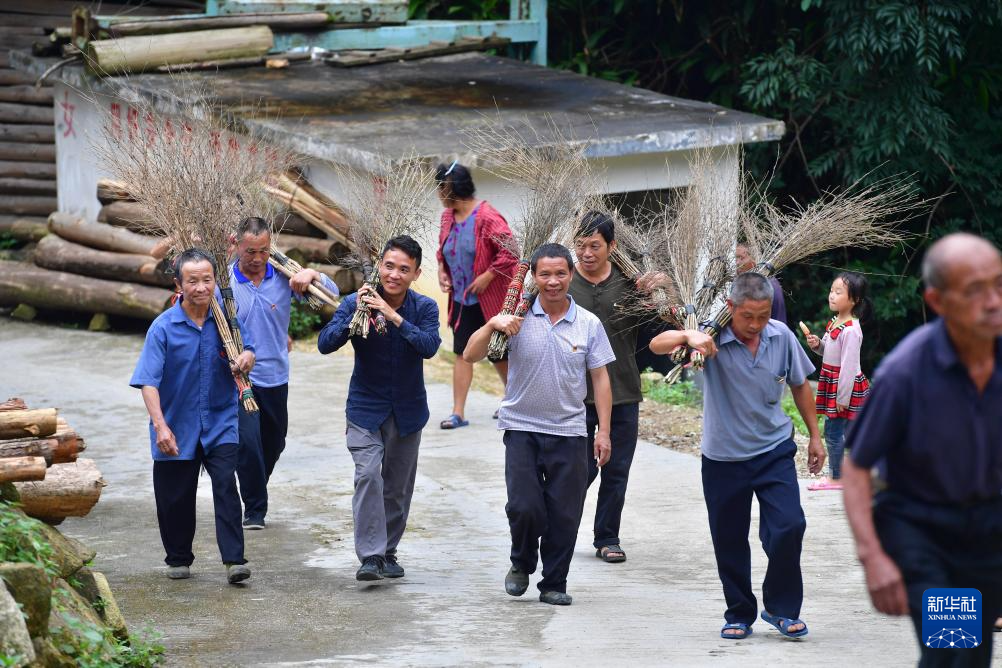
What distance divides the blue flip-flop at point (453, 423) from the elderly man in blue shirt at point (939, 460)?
581 cm

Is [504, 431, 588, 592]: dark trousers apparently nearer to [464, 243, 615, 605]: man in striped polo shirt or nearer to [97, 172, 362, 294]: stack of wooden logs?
[464, 243, 615, 605]: man in striped polo shirt

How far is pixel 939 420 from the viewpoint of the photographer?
11.7 feet

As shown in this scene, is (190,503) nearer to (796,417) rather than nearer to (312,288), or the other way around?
(312,288)

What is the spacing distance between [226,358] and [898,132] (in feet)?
29.9

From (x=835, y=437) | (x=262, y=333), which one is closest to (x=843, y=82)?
(x=835, y=437)

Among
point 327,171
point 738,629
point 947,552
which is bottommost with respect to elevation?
point 738,629

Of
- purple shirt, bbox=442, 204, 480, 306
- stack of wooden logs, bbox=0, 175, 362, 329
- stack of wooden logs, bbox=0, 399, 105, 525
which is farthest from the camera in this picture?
stack of wooden logs, bbox=0, 175, 362, 329

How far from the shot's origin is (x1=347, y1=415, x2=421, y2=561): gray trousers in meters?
6.21

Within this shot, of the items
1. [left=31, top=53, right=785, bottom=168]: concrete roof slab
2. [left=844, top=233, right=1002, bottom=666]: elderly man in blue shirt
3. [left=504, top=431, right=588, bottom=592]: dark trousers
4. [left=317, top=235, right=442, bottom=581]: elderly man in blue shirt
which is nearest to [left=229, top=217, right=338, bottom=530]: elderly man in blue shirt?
[left=317, top=235, right=442, bottom=581]: elderly man in blue shirt

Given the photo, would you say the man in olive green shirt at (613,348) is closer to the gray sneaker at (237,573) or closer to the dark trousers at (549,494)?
the dark trousers at (549,494)

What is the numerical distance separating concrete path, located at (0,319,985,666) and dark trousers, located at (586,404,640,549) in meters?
0.27

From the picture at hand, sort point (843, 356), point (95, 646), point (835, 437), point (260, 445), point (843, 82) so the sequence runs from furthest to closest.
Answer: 1. point (843, 82)
2. point (835, 437)
3. point (843, 356)
4. point (260, 445)
5. point (95, 646)

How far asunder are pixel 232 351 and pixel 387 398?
76cm

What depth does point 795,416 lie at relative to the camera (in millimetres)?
11547
